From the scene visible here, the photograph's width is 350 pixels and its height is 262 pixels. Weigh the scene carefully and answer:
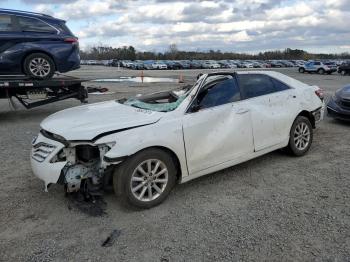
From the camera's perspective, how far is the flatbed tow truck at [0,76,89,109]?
9148mm

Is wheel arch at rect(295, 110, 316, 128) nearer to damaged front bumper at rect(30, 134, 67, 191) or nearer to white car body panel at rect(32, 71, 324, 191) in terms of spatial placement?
white car body panel at rect(32, 71, 324, 191)

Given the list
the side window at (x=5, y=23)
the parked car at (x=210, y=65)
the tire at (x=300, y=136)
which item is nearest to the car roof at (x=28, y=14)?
the side window at (x=5, y=23)

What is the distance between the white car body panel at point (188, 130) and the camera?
402 cm

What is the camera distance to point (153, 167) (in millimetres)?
4172

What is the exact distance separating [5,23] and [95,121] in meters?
6.47

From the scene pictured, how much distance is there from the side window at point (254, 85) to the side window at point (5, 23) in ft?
21.7

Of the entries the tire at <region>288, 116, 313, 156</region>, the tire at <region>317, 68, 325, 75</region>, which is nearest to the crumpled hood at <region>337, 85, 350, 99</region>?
the tire at <region>288, 116, 313, 156</region>

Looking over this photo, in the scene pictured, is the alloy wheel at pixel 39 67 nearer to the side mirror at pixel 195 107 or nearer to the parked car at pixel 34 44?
the parked car at pixel 34 44

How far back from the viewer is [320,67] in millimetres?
41875

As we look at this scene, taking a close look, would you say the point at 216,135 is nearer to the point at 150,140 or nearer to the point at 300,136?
the point at 150,140

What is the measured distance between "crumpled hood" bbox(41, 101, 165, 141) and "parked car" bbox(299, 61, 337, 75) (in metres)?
40.5

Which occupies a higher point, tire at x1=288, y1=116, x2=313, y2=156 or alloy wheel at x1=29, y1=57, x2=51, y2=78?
alloy wheel at x1=29, y1=57, x2=51, y2=78

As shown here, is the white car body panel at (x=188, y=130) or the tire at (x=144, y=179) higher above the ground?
the white car body panel at (x=188, y=130)

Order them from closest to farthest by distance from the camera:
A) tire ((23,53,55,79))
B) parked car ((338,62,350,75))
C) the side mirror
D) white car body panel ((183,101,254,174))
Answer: white car body panel ((183,101,254,174))
the side mirror
tire ((23,53,55,79))
parked car ((338,62,350,75))
